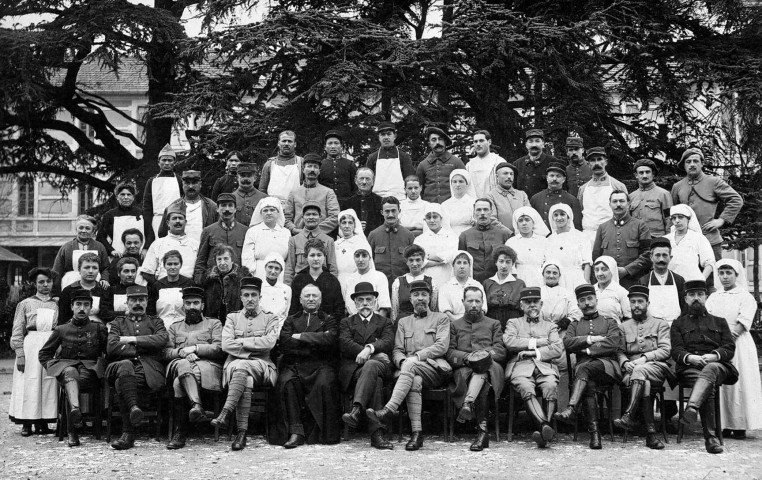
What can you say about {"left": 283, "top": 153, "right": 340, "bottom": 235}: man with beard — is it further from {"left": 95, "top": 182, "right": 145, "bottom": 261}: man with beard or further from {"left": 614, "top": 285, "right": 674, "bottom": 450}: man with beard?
{"left": 614, "top": 285, "right": 674, "bottom": 450}: man with beard

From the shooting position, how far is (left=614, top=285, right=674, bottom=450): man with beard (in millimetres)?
8156

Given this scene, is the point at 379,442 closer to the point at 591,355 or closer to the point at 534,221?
the point at 591,355

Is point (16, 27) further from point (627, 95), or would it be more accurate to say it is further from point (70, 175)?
point (627, 95)

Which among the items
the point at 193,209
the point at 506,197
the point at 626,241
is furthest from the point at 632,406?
the point at 193,209

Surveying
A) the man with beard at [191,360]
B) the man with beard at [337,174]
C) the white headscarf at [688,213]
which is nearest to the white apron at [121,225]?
the man with beard at [337,174]

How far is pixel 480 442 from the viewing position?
7.99 meters

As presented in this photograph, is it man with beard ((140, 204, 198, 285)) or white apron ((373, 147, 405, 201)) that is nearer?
man with beard ((140, 204, 198, 285))

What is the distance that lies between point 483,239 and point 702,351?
2528 millimetres

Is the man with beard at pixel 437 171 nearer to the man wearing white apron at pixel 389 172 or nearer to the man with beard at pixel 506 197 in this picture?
the man wearing white apron at pixel 389 172

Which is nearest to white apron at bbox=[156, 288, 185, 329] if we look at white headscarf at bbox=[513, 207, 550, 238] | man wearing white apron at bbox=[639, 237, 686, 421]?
white headscarf at bbox=[513, 207, 550, 238]

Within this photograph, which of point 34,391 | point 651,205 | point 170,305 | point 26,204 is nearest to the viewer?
point 34,391

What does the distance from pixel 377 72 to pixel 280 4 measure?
2.81 m

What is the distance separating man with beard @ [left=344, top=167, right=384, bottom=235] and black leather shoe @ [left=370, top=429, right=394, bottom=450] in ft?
9.85

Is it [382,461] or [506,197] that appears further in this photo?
[506,197]
